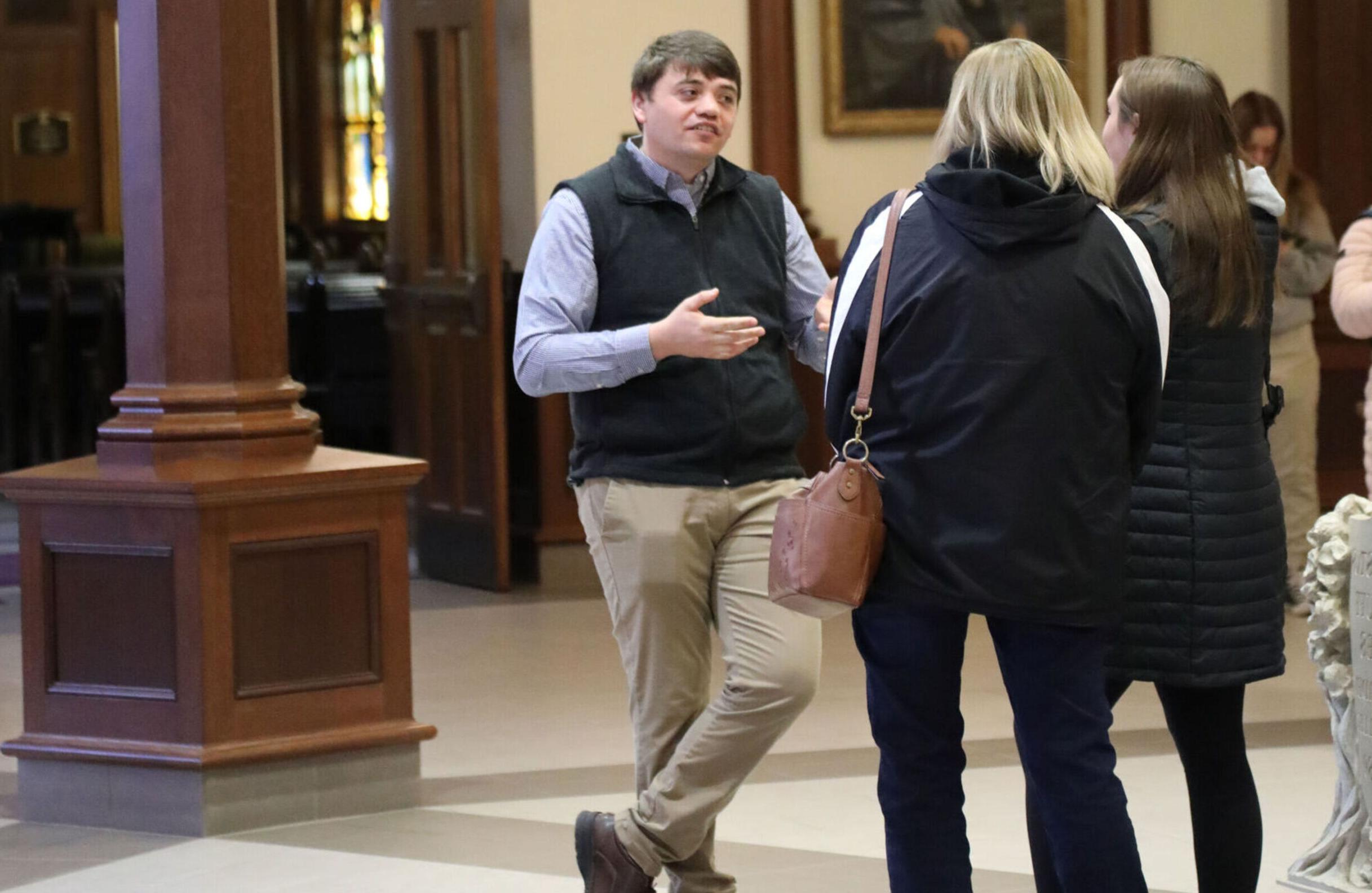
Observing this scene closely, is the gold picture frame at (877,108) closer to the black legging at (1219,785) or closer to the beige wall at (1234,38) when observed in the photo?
the beige wall at (1234,38)

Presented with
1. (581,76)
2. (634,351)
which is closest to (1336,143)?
(581,76)

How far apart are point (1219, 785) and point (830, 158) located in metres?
5.33

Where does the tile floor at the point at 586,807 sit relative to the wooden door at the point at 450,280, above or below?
below

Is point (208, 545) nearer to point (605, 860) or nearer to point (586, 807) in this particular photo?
point (586, 807)

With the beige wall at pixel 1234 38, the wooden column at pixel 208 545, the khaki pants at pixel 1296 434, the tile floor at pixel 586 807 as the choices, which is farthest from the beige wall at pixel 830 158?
the wooden column at pixel 208 545

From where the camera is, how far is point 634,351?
3305 millimetres

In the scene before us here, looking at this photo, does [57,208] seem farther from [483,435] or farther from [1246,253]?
[1246,253]

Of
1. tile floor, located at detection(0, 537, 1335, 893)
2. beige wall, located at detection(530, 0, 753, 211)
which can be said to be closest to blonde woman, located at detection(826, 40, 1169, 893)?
tile floor, located at detection(0, 537, 1335, 893)

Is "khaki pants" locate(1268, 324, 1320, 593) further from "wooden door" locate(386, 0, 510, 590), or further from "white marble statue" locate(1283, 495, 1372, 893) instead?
"white marble statue" locate(1283, 495, 1372, 893)

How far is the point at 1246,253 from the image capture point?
3.02 m

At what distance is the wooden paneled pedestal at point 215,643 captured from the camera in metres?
4.48

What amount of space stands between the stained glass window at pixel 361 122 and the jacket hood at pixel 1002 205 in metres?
15.7

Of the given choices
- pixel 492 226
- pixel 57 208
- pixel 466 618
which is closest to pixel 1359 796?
pixel 466 618

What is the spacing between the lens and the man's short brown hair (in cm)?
342
